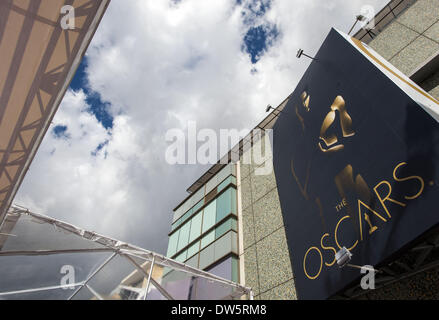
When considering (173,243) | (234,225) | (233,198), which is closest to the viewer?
(234,225)

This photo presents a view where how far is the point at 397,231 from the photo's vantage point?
5.15 m

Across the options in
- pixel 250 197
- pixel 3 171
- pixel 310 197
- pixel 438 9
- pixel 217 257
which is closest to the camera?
pixel 3 171

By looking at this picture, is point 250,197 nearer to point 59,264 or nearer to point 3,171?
point 59,264

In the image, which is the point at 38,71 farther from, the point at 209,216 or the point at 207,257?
the point at 209,216

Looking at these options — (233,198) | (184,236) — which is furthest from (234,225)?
(184,236)

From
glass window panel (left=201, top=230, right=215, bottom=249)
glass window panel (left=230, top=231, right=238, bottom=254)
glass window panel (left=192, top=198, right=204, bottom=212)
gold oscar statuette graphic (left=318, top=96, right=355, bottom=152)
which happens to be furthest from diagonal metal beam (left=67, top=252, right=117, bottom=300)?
glass window panel (left=192, top=198, right=204, bottom=212)

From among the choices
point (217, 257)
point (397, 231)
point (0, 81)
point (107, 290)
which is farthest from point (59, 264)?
point (397, 231)

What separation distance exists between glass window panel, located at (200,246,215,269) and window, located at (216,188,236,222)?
1.77 m

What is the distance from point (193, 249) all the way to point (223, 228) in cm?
273

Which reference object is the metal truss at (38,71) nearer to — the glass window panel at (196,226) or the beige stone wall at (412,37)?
the beige stone wall at (412,37)

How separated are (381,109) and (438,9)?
630 cm

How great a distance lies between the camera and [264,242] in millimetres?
11500

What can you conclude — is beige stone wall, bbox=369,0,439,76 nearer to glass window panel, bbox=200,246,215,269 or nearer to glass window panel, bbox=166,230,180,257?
glass window panel, bbox=200,246,215,269

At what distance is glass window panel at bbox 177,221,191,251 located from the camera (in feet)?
55.7
